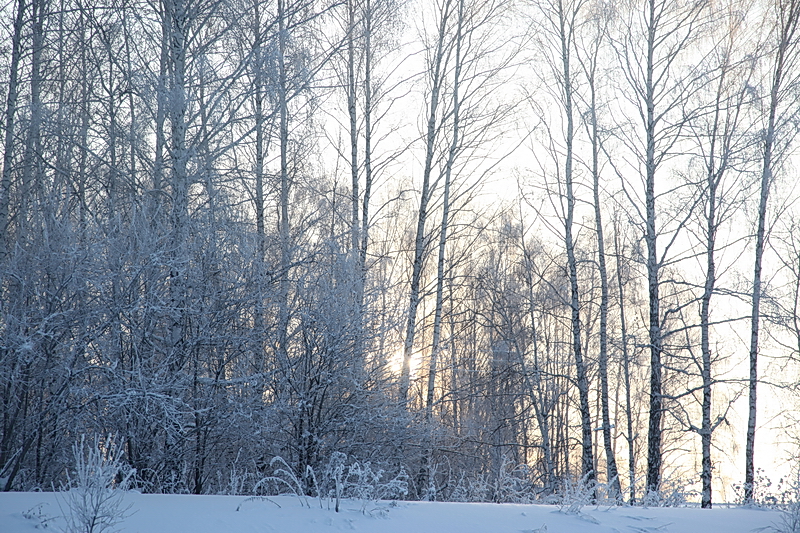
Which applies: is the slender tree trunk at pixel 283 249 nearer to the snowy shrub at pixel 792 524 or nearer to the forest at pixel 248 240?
the forest at pixel 248 240

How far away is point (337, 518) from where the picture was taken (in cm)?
392

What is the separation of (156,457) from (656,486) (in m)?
7.67

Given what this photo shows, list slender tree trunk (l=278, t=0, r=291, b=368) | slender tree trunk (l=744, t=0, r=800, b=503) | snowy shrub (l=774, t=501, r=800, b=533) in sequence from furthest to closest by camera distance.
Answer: slender tree trunk (l=744, t=0, r=800, b=503), slender tree trunk (l=278, t=0, r=291, b=368), snowy shrub (l=774, t=501, r=800, b=533)

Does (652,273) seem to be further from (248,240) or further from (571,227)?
(248,240)

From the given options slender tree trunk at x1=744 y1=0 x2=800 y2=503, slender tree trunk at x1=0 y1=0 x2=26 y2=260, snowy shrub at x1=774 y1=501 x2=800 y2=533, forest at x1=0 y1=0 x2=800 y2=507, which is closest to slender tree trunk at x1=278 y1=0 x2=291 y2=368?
forest at x1=0 y1=0 x2=800 y2=507

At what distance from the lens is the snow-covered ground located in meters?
3.54

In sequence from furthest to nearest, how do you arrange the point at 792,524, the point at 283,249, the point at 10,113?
the point at 10,113 → the point at 283,249 → the point at 792,524

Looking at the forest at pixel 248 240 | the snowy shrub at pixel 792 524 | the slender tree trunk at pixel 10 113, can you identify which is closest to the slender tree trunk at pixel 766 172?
the forest at pixel 248 240

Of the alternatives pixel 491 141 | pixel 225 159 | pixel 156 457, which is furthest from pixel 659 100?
pixel 156 457

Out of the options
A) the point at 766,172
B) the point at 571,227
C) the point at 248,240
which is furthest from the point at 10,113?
the point at 766,172

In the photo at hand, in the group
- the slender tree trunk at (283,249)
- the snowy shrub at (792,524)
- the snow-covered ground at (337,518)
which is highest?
the slender tree trunk at (283,249)

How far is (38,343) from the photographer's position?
6.03 meters

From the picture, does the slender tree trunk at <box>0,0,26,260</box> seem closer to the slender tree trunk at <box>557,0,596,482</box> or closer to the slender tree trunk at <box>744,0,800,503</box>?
the slender tree trunk at <box>557,0,596,482</box>

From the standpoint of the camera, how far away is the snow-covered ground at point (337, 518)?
3.54 m
